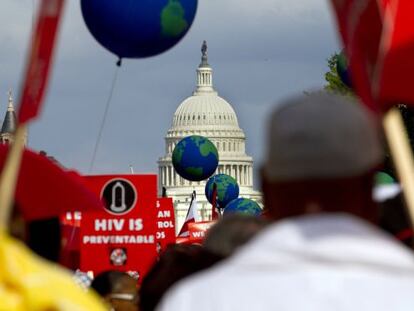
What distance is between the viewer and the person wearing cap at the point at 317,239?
367 cm

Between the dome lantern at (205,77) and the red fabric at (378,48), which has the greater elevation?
the dome lantern at (205,77)

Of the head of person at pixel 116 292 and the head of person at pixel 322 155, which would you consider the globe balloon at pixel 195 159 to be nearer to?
the head of person at pixel 116 292

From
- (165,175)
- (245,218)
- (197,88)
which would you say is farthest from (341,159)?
(197,88)

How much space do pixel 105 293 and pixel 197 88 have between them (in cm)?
17396

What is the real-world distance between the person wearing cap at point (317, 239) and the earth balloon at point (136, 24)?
7524 millimetres

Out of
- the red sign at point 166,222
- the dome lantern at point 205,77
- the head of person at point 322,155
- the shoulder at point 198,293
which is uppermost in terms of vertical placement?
the dome lantern at point 205,77

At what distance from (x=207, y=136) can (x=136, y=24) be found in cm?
15503

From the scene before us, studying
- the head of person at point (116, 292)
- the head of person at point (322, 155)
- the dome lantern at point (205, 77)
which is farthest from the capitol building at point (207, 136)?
the head of person at point (322, 155)

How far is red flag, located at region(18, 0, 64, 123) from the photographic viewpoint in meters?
5.18

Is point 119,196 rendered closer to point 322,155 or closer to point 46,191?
point 46,191

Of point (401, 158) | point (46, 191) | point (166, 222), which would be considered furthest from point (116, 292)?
point (166, 222)

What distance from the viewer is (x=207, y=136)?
16688cm

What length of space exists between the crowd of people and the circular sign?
11.7 metres

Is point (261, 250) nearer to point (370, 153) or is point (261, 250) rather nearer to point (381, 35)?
point (370, 153)
